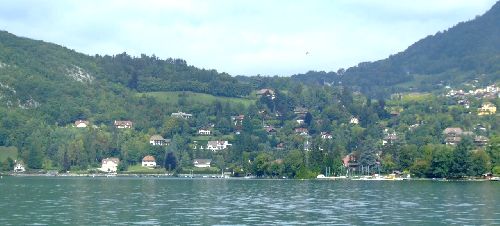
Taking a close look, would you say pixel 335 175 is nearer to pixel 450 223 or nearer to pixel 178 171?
pixel 178 171

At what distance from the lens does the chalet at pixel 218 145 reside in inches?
7451

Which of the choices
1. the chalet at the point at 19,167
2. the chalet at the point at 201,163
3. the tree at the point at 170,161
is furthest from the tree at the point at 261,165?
the chalet at the point at 19,167

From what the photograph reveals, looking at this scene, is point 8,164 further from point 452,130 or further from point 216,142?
point 452,130

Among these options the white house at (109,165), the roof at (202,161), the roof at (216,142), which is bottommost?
the white house at (109,165)

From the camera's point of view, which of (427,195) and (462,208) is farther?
(427,195)

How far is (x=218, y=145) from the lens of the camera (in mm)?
192625

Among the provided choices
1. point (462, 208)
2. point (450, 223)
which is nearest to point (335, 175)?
point (462, 208)

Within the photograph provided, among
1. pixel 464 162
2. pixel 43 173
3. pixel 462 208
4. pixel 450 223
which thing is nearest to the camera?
pixel 450 223

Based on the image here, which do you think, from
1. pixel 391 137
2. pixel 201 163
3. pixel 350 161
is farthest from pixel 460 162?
pixel 201 163

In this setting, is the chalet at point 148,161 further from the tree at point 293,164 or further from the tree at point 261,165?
the tree at point 293,164

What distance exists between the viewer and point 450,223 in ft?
158

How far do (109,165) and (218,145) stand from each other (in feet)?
92.9

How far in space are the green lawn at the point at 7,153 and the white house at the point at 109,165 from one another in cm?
1864

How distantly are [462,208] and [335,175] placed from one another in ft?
279
